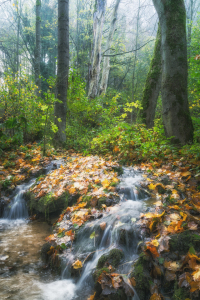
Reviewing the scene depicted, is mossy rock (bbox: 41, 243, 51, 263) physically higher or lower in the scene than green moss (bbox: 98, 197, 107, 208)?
lower

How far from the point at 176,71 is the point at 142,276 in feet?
16.2

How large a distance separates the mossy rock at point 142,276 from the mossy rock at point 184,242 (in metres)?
0.32

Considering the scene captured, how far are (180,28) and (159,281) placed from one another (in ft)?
19.3

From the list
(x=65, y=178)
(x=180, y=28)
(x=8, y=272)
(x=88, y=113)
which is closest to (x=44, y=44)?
(x=88, y=113)

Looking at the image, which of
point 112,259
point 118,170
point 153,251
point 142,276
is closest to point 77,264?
point 112,259

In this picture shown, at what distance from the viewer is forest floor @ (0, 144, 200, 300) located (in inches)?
69.8

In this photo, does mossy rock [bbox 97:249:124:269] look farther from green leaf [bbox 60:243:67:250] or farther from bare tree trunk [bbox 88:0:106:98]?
bare tree trunk [bbox 88:0:106:98]

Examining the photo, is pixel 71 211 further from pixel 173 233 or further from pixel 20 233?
pixel 173 233

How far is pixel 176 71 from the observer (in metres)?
4.99

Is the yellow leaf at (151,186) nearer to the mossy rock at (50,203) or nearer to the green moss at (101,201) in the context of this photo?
the green moss at (101,201)

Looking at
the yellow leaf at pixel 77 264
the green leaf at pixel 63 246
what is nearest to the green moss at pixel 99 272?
the yellow leaf at pixel 77 264

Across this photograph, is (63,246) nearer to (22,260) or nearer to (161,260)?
(22,260)

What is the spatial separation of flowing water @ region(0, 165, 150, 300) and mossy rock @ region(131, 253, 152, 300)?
0.28ft

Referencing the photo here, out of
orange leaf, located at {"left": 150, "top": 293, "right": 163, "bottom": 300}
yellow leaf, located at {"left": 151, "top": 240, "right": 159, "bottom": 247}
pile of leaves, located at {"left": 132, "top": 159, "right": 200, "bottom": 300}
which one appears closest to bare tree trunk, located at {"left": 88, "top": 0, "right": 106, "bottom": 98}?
pile of leaves, located at {"left": 132, "top": 159, "right": 200, "bottom": 300}
